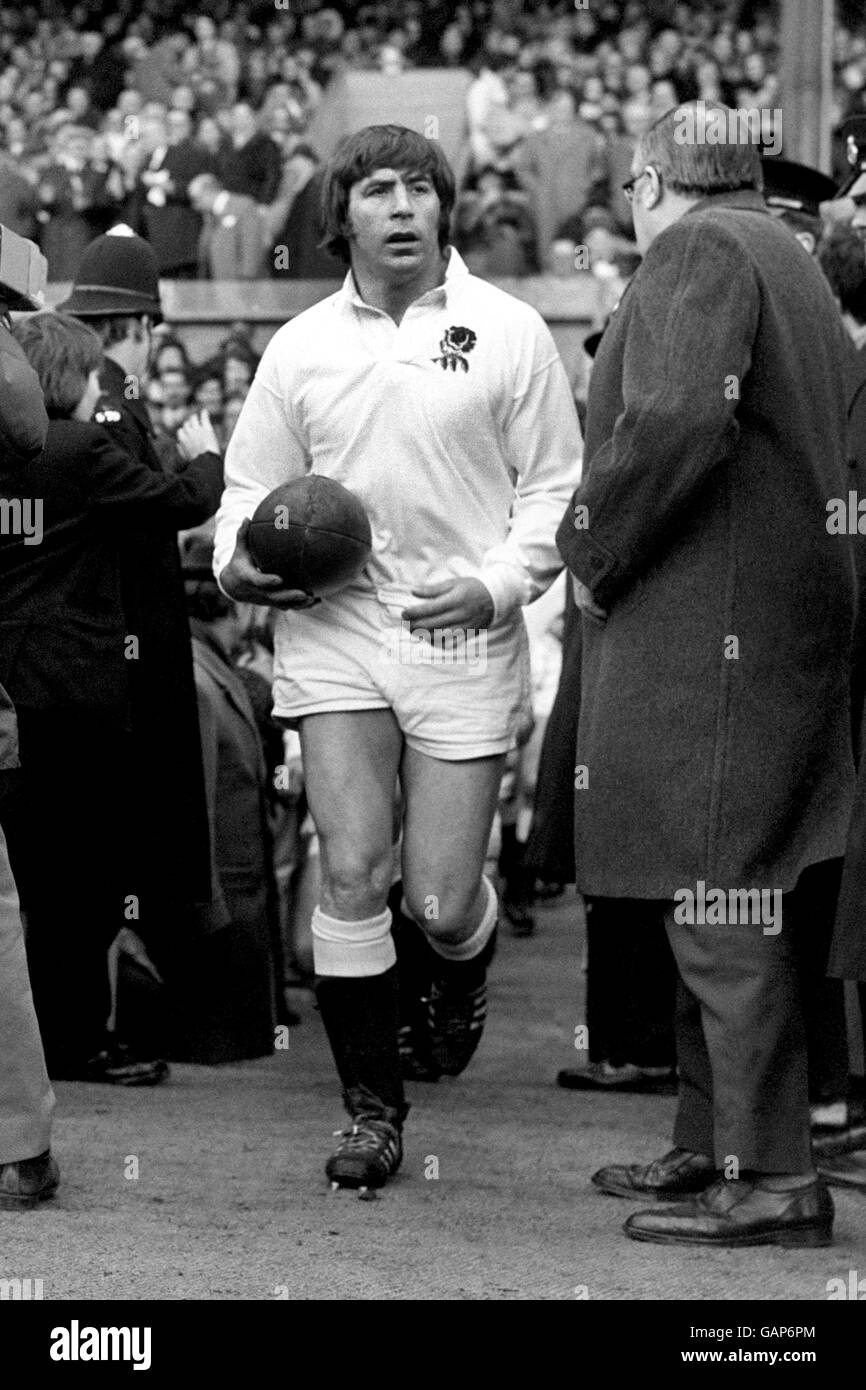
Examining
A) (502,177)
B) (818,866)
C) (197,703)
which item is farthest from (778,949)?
(502,177)

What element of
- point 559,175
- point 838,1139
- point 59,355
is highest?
point 59,355

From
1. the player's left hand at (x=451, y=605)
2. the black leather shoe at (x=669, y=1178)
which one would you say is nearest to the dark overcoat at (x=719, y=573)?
the player's left hand at (x=451, y=605)

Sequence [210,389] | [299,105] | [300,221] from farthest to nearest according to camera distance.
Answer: [299,105] → [300,221] → [210,389]

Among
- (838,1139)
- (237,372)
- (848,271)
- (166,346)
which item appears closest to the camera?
(838,1139)

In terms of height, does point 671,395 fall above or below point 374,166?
below

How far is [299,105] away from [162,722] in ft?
62.0

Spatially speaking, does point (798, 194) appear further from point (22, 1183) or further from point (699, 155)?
point (22, 1183)

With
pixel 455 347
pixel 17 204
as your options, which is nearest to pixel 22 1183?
pixel 455 347

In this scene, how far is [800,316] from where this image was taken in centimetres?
480

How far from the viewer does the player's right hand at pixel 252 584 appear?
17.3 ft

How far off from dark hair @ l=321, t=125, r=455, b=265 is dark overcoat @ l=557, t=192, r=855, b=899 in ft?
2.83

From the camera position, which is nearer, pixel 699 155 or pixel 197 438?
pixel 699 155

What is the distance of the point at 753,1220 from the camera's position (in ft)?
15.5
